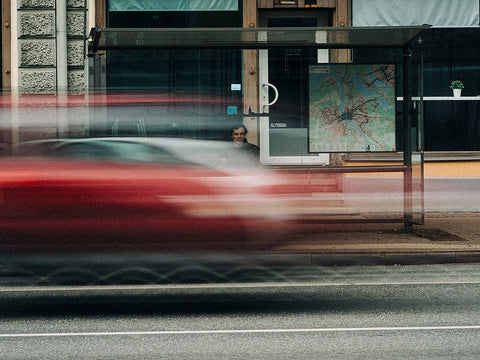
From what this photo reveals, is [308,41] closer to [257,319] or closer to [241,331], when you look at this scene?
[257,319]

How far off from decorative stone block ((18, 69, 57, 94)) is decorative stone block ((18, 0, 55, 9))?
103 centimetres

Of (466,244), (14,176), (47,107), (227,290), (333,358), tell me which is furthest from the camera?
(47,107)

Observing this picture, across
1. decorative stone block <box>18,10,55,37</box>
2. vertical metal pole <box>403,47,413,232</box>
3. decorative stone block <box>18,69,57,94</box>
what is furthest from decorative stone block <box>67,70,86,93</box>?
vertical metal pole <box>403,47,413,232</box>

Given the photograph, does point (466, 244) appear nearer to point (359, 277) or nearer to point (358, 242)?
point (358, 242)

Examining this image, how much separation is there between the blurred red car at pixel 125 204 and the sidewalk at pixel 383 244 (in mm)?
1609

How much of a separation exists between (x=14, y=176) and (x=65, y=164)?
0.43 meters

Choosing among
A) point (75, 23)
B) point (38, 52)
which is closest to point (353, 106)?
point (75, 23)

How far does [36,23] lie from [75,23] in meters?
0.64

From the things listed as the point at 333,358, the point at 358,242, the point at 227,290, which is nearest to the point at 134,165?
the point at 227,290

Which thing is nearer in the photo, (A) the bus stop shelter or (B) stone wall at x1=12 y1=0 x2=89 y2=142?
(A) the bus stop shelter

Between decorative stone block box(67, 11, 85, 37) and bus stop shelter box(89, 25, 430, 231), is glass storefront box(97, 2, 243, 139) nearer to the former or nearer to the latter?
decorative stone block box(67, 11, 85, 37)

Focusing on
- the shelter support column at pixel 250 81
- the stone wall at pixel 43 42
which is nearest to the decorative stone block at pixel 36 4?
the stone wall at pixel 43 42

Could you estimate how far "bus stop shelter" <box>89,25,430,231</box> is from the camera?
39.7ft

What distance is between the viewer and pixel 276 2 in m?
16.8
